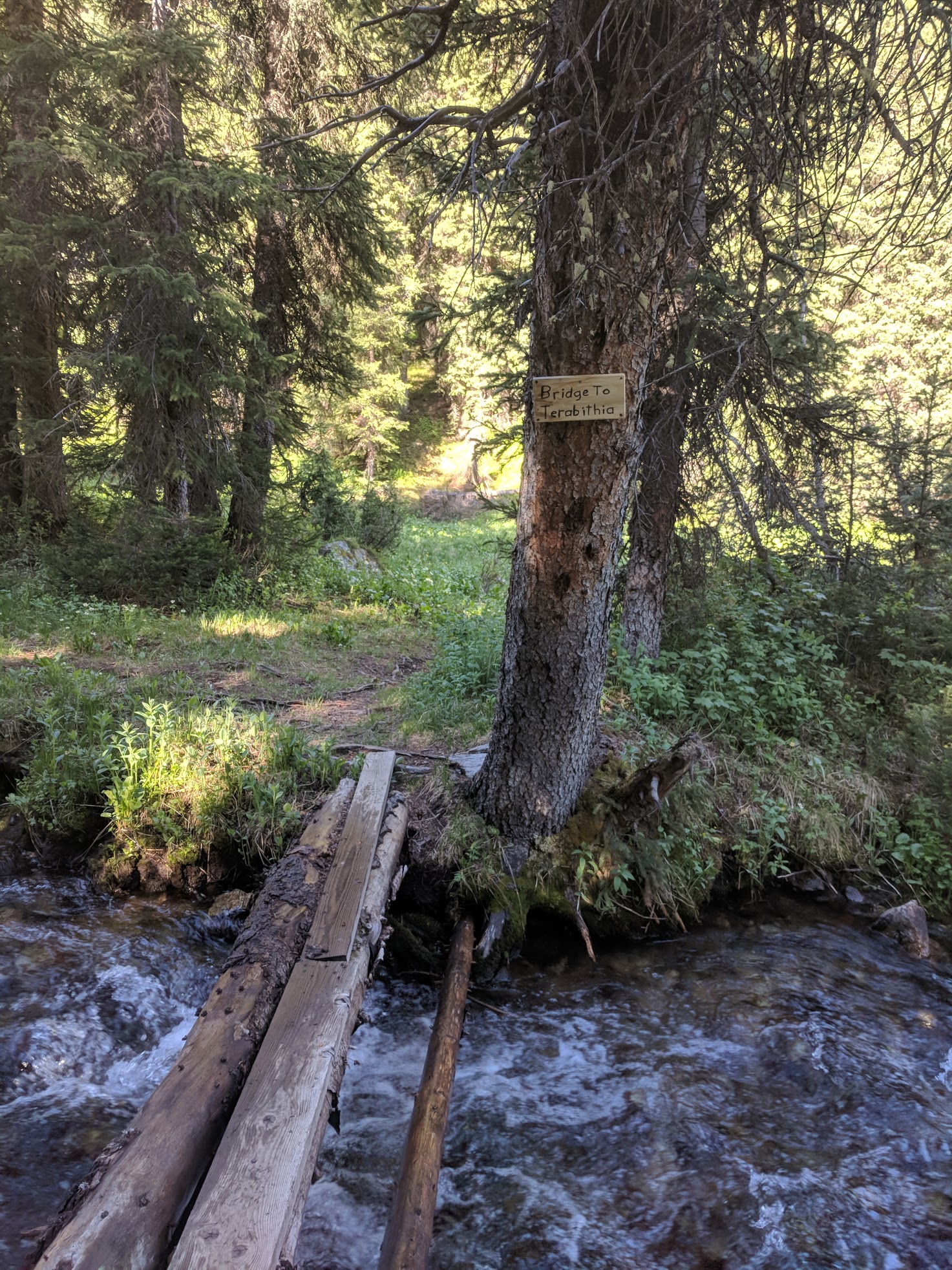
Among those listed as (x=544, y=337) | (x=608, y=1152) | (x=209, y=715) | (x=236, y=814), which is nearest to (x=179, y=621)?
(x=209, y=715)

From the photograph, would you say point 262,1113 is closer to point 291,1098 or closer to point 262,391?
point 291,1098

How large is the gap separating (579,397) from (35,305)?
11.4 m

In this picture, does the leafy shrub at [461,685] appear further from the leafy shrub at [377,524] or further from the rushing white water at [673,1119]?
the leafy shrub at [377,524]

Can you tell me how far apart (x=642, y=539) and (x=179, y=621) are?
6.26 metres

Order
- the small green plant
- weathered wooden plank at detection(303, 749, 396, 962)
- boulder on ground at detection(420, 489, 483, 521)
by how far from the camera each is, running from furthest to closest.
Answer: boulder on ground at detection(420, 489, 483, 521)
the small green plant
weathered wooden plank at detection(303, 749, 396, 962)

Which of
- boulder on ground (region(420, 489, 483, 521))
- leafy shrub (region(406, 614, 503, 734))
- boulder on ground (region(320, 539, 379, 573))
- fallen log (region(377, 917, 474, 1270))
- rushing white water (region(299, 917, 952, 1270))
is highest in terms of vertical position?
boulder on ground (region(420, 489, 483, 521))

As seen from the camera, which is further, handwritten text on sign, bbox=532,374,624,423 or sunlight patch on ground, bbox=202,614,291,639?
sunlight patch on ground, bbox=202,614,291,639

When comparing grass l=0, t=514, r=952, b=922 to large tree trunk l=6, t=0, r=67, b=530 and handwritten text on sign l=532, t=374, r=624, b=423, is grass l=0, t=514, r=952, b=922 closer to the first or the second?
handwritten text on sign l=532, t=374, r=624, b=423

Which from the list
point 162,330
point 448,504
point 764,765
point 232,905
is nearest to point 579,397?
point 764,765

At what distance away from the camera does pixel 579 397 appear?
3750mm

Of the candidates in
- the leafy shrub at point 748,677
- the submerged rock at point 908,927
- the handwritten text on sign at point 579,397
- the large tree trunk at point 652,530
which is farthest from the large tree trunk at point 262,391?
the submerged rock at point 908,927

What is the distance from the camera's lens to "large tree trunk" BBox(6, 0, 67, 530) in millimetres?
10102

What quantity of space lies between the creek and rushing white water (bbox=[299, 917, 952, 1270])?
0.01 meters

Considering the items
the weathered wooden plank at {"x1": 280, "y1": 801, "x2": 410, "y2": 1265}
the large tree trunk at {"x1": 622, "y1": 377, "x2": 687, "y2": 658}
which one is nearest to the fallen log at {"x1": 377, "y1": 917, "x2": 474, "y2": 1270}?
the weathered wooden plank at {"x1": 280, "y1": 801, "x2": 410, "y2": 1265}
